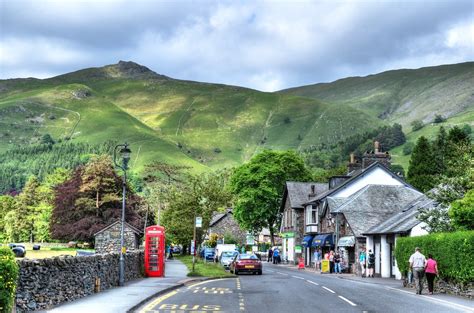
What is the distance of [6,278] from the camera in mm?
13133

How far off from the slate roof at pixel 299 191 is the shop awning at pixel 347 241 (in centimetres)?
2055

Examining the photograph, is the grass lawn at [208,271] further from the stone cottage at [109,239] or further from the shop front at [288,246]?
the shop front at [288,246]

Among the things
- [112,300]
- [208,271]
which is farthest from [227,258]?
[112,300]

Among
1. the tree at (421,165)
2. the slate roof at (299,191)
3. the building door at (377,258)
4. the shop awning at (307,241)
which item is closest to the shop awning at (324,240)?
the shop awning at (307,241)

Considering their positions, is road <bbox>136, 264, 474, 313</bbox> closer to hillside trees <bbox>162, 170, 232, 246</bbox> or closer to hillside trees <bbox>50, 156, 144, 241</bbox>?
hillside trees <bbox>162, 170, 232, 246</bbox>

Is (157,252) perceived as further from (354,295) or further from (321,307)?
(321,307)

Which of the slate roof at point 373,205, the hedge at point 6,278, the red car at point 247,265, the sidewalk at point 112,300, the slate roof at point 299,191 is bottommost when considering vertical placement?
the sidewalk at point 112,300

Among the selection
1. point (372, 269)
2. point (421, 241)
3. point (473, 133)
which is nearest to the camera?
point (421, 241)

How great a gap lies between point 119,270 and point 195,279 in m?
8.03

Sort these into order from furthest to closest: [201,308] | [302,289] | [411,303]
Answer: [302,289], [411,303], [201,308]

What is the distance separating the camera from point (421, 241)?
3155 centimetres

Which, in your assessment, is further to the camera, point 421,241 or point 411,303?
point 421,241

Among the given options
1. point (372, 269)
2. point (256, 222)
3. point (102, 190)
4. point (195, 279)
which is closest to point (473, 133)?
point (256, 222)

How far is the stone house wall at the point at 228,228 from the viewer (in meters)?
116
